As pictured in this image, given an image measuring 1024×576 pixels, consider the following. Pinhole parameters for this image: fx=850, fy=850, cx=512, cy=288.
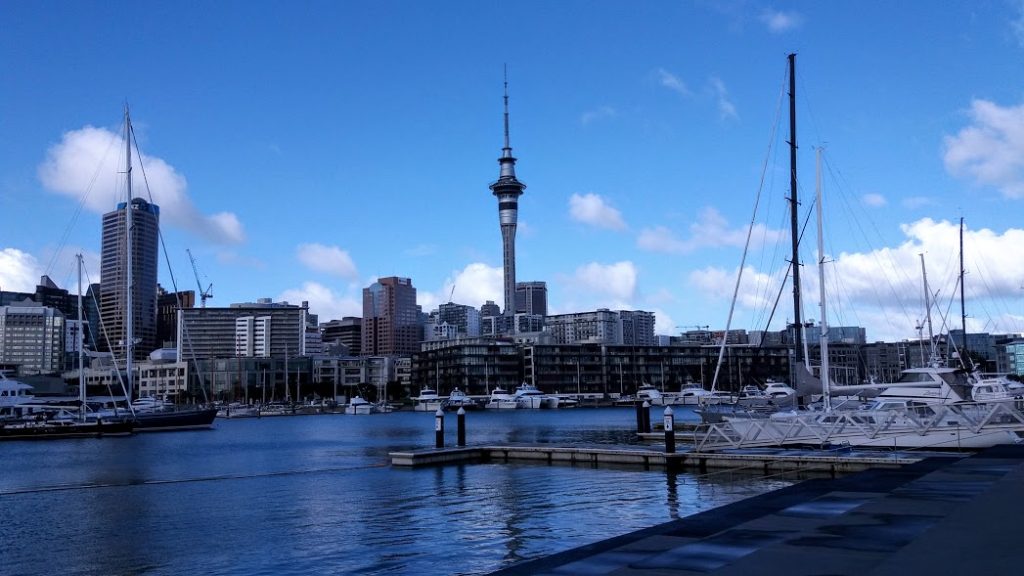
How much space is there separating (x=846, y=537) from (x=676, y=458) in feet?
89.5

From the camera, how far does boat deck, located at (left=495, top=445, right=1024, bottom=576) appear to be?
10.2 m

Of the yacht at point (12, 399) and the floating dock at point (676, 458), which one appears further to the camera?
the yacht at point (12, 399)

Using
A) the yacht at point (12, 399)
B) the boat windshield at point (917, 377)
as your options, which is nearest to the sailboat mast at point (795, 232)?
the boat windshield at point (917, 377)

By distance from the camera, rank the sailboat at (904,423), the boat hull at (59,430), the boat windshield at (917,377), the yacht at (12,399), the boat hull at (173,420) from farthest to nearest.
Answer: the yacht at (12,399)
the boat hull at (173,420)
the boat hull at (59,430)
the boat windshield at (917,377)
the sailboat at (904,423)

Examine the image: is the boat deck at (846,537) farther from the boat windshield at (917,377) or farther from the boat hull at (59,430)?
the boat hull at (59,430)

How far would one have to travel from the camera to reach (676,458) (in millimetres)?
39000

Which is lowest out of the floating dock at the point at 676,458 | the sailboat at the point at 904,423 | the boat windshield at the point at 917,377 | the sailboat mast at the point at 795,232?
the floating dock at the point at 676,458

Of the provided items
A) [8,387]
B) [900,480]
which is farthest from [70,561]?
[8,387]

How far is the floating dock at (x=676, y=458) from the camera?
3356 centimetres

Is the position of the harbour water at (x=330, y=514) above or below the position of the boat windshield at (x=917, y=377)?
below

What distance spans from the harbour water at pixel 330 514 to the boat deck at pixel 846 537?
274 inches

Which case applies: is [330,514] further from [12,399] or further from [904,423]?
[12,399]

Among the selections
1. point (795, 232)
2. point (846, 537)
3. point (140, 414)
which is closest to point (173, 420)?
point (140, 414)

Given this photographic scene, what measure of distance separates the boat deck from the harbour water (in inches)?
274
